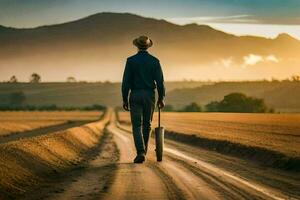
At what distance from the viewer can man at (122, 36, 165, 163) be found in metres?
19.2

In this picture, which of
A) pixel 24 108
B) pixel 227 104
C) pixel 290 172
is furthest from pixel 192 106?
pixel 290 172

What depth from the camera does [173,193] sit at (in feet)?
40.9

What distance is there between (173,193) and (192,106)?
5567 inches

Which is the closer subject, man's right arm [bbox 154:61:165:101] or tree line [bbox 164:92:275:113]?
man's right arm [bbox 154:61:165:101]

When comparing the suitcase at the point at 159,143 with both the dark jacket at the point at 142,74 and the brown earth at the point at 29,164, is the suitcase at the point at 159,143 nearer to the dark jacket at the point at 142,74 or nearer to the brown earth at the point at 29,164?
the dark jacket at the point at 142,74

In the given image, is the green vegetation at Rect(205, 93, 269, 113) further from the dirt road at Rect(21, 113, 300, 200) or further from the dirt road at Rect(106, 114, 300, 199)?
the dirt road at Rect(21, 113, 300, 200)

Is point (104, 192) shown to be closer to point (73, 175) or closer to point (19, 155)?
point (73, 175)

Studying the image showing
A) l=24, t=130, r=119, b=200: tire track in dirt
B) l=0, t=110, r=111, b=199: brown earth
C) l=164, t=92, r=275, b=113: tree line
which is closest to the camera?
l=24, t=130, r=119, b=200: tire track in dirt

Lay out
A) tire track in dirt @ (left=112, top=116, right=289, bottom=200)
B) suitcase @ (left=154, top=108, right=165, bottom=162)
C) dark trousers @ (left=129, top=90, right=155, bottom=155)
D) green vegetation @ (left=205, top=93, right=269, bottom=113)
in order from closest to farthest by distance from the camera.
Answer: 1. tire track in dirt @ (left=112, top=116, right=289, bottom=200)
2. dark trousers @ (left=129, top=90, right=155, bottom=155)
3. suitcase @ (left=154, top=108, right=165, bottom=162)
4. green vegetation @ (left=205, top=93, right=269, bottom=113)

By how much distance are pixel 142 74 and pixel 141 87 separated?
1.14 ft

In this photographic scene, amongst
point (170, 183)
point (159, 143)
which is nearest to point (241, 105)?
point (159, 143)

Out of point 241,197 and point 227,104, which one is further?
point 227,104

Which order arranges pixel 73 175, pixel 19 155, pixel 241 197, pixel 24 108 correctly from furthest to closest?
pixel 24 108 → pixel 19 155 → pixel 73 175 → pixel 241 197

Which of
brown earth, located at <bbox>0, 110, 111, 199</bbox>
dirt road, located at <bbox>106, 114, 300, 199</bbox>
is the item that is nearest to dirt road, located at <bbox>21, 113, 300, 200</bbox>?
dirt road, located at <bbox>106, 114, 300, 199</bbox>
